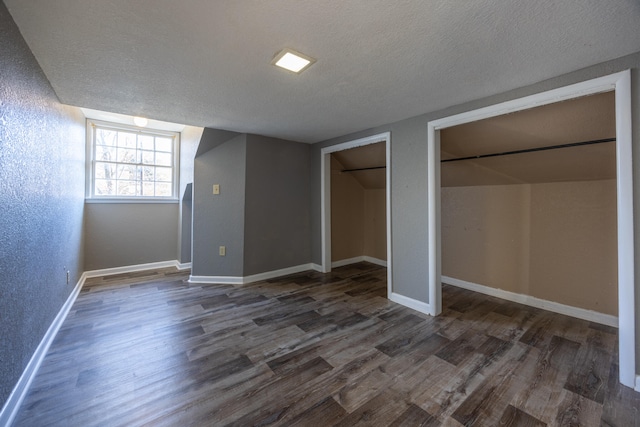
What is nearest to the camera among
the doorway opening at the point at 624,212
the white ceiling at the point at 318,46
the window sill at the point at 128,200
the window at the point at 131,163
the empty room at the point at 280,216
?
the white ceiling at the point at 318,46

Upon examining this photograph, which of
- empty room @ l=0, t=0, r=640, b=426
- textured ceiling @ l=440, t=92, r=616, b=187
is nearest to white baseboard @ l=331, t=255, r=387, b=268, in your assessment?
empty room @ l=0, t=0, r=640, b=426

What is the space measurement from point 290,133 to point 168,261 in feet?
10.5

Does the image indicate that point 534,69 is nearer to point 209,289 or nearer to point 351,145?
point 351,145

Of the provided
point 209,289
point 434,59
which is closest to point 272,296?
point 209,289

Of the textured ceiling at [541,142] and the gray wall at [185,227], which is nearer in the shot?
the textured ceiling at [541,142]

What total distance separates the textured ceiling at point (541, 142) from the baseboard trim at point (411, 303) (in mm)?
1759

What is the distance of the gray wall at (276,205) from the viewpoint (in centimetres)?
380

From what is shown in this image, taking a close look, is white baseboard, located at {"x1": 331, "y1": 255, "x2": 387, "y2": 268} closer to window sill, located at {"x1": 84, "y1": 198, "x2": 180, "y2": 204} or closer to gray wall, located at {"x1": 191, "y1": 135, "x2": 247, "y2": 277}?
gray wall, located at {"x1": 191, "y1": 135, "x2": 247, "y2": 277}

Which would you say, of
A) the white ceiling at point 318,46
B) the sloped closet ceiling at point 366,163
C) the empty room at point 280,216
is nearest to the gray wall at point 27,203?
the empty room at point 280,216

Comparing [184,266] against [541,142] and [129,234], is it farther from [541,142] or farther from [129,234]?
[541,142]

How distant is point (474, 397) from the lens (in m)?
1.56

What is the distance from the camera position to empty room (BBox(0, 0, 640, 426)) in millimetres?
1407

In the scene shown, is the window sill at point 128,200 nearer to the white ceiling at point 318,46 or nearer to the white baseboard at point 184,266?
the white baseboard at point 184,266

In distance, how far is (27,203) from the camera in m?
1.65
